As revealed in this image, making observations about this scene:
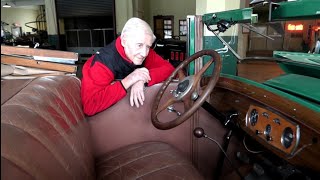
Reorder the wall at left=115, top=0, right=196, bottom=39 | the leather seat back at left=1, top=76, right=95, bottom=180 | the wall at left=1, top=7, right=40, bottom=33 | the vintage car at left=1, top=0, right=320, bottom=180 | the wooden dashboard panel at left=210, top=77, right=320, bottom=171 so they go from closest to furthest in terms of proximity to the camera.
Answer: the leather seat back at left=1, top=76, right=95, bottom=180, the vintage car at left=1, top=0, right=320, bottom=180, the wooden dashboard panel at left=210, top=77, right=320, bottom=171, the wall at left=115, top=0, right=196, bottom=39, the wall at left=1, top=7, right=40, bottom=33

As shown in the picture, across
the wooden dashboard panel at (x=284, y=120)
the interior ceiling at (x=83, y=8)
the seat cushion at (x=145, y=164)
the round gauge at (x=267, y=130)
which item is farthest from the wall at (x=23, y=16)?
the round gauge at (x=267, y=130)

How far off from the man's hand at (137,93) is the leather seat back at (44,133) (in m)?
0.35

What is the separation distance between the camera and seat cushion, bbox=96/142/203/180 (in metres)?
1.39

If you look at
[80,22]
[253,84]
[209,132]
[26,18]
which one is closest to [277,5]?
[253,84]

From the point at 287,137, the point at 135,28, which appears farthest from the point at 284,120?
the point at 135,28

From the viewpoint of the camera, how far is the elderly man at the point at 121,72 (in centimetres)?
160

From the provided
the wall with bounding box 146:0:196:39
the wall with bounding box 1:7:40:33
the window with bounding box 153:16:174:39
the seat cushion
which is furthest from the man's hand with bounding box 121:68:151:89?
the wall with bounding box 1:7:40:33

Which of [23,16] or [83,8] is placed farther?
[23,16]

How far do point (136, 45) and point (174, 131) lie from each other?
66 centimetres

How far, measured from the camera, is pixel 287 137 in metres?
1.17

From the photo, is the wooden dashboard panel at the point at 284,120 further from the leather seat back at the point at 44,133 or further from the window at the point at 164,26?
the window at the point at 164,26

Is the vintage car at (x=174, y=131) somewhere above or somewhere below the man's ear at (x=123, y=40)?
below

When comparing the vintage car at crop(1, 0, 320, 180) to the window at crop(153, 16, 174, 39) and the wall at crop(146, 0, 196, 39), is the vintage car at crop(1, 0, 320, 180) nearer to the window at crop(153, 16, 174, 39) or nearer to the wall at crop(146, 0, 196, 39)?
the wall at crop(146, 0, 196, 39)

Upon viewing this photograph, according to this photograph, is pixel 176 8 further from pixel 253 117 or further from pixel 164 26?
pixel 253 117
